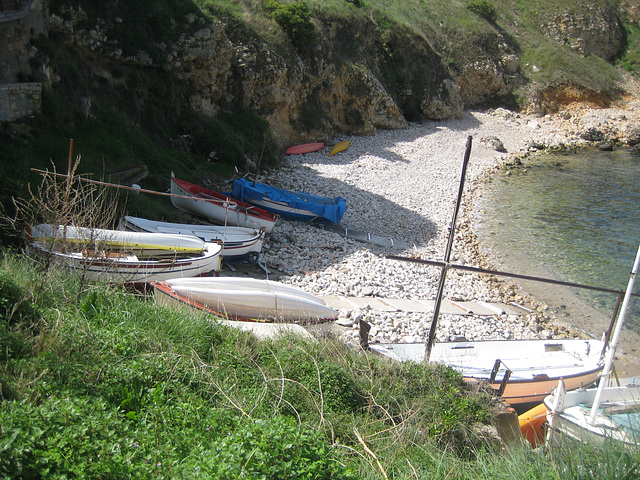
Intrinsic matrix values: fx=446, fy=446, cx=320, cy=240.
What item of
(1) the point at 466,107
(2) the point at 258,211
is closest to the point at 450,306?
(2) the point at 258,211

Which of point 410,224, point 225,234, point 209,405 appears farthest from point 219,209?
point 209,405

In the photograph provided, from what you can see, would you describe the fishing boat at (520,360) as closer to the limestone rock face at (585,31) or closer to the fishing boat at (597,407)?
the fishing boat at (597,407)

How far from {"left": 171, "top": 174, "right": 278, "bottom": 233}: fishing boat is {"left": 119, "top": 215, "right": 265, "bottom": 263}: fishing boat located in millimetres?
944

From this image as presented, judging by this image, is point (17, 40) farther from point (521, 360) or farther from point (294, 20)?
point (521, 360)

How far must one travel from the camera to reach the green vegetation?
3973mm

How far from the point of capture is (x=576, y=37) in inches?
2249

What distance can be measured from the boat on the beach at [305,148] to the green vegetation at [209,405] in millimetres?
21284

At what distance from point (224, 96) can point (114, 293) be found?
20328mm

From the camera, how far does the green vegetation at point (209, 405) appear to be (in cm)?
397

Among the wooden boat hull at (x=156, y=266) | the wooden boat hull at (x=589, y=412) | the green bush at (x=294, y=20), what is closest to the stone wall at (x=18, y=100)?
the wooden boat hull at (x=156, y=266)

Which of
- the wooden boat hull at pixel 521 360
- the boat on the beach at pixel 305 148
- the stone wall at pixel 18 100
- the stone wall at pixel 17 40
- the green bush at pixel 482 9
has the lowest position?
the wooden boat hull at pixel 521 360

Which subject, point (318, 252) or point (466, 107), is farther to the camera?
point (466, 107)

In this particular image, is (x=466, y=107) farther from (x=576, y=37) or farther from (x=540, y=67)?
(x=576, y=37)

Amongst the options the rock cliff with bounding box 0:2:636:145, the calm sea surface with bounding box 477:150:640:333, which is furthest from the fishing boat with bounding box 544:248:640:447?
the rock cliff with bounding box 0:2:636:145
